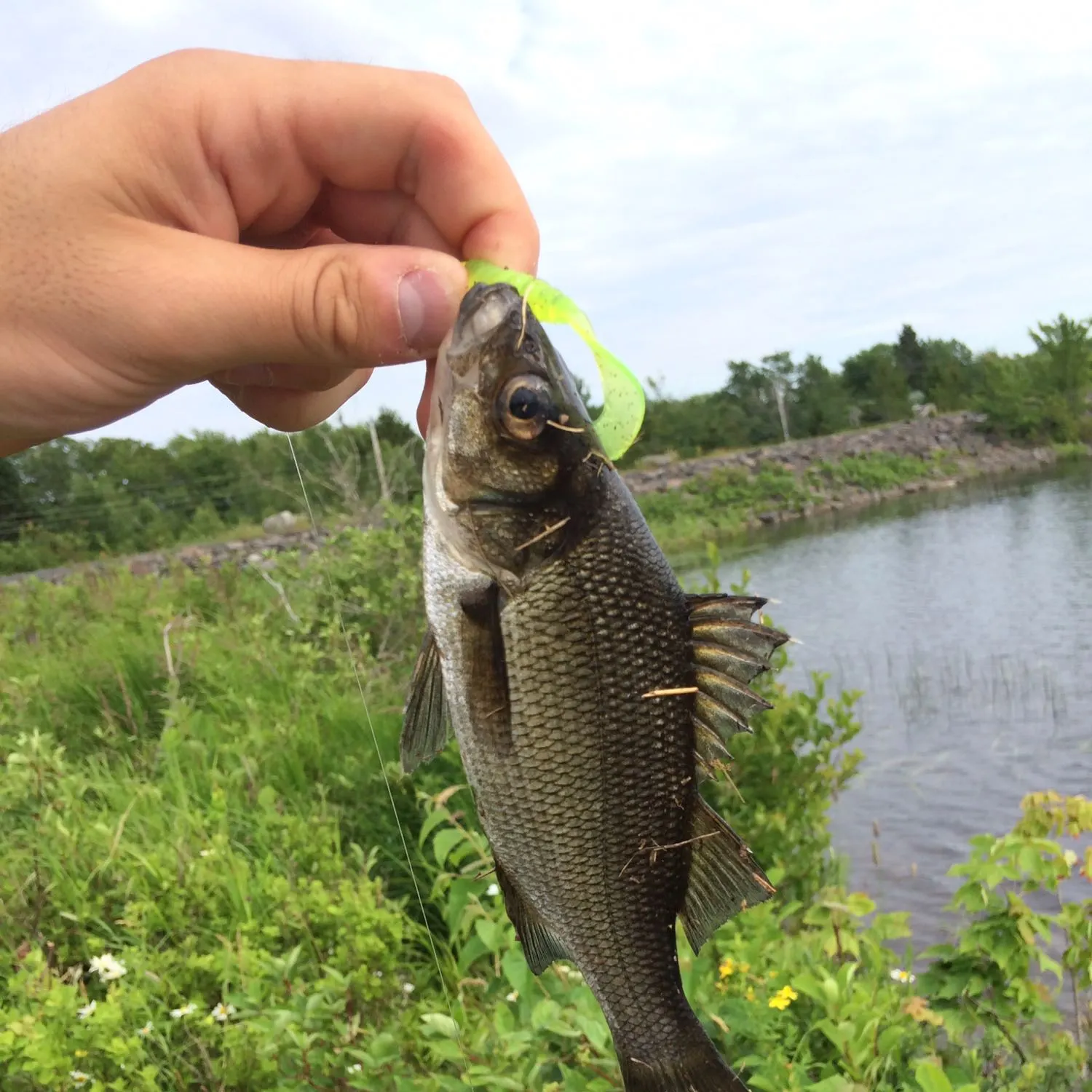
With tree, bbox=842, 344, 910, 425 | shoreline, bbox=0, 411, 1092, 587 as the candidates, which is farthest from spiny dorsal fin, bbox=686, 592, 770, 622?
tree, bbox=842, 344, 910, 425

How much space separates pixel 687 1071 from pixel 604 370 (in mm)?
1342

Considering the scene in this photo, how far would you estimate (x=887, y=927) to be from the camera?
10.7 feet

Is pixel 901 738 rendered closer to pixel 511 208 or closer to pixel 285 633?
pixel 285 633

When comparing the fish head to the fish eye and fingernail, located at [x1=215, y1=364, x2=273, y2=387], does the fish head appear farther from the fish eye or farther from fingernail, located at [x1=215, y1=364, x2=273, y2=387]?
fingernail, located at [x1=215, y1=364, x2=273, y2=387]

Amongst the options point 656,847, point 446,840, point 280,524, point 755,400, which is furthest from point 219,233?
point 755,400

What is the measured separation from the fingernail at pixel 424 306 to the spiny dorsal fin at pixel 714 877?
104cm

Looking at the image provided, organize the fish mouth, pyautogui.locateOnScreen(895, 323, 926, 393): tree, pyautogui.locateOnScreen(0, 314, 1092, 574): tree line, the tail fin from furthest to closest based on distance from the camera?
pyautogui.locateOnScreen(895, 323, 926, 393): tree
pyautogui.locateOnScreen(0, 314, 1092, 574): tree line
the tail fin
the fish mouth

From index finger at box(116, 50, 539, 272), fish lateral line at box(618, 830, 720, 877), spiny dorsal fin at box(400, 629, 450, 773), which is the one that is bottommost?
fish lateral line at box(618, 830, 720, 877)

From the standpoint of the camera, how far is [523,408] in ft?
5.29

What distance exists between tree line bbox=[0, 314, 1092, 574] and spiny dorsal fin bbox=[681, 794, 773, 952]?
0.95m

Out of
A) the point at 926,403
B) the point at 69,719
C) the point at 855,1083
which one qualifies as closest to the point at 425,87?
the point at 855,1083

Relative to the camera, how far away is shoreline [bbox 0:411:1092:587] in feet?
99.2

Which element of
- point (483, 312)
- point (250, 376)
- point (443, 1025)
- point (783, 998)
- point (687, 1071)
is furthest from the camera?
point (783, 998)

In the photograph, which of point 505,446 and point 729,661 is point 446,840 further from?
point 505,446
